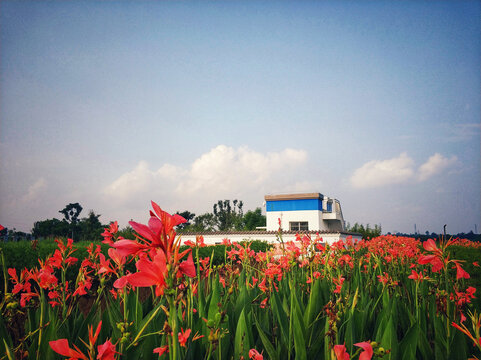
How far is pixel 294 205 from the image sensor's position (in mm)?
30641

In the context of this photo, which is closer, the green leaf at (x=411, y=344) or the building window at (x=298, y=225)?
the green leaf at (x=411, y=344)

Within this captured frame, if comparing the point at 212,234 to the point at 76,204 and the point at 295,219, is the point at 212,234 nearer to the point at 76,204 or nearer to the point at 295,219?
the point at 295,219

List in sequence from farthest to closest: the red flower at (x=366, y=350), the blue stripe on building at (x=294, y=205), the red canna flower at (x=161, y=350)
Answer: the blue stripe on building at (x=294, y=205), the red canna flower at (x=161, y=350), the red flower at (x=366, y=350)

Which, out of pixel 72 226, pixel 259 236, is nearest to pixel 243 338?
pixel 259 236

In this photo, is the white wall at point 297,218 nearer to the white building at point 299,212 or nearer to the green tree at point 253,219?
the white building at point 299,212

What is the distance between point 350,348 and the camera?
4.98 ft

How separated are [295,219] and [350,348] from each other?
96.9ft

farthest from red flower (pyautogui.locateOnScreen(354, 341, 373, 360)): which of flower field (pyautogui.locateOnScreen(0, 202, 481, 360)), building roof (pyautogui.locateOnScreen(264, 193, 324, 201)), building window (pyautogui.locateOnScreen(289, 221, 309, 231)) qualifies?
building window (pyautogui.locateOnScreen(289, 221, 309, 231))

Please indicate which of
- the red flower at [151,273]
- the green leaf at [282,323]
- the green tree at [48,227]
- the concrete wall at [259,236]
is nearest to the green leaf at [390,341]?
the green leaf at [282,323]

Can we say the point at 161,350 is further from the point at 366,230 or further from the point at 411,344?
the point at 366,230

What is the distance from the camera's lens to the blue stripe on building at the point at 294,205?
30203mm

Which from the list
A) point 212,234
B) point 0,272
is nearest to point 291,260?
point 0,272

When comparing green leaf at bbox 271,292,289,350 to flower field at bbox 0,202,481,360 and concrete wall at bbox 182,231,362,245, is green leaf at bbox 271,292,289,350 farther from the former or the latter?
concrete wall at bbox 182,231,362,245

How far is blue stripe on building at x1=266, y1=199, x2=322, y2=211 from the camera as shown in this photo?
1189 inches
